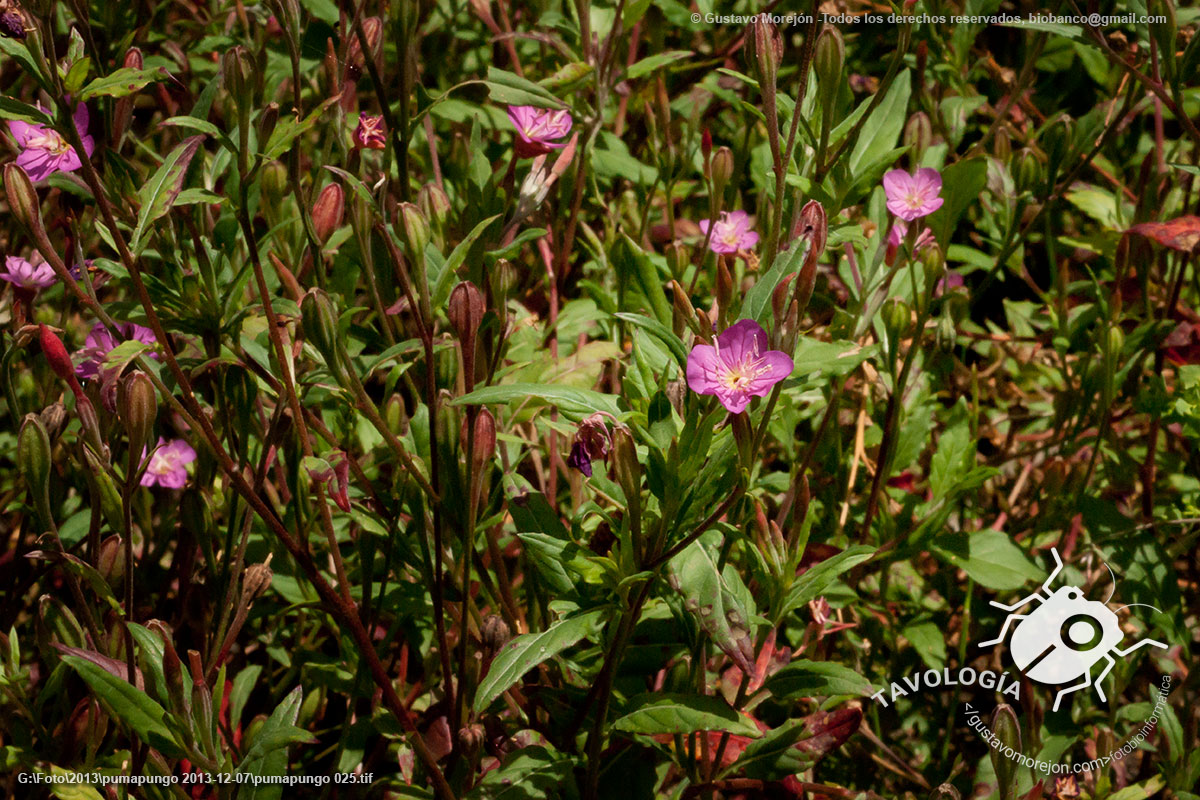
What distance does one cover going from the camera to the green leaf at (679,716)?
44.4 inches

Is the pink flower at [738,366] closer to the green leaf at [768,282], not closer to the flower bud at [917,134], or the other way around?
the green leaf at [768,282]

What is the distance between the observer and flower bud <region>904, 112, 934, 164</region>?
5.30ft

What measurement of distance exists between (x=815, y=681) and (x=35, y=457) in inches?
34.7

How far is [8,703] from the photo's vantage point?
4.64 feet

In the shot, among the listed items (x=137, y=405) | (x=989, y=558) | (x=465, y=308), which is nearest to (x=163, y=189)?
(x=137, y=405)

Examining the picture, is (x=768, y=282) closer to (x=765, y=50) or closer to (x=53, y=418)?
(x=765, y=50)

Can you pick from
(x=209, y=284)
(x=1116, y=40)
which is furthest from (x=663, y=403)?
(x=1116, y=40)

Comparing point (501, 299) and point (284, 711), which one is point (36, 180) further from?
point (284, 711)

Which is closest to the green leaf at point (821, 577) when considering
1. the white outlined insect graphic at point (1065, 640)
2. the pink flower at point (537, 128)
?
the white outlined insect graphic at point (1065, 640)

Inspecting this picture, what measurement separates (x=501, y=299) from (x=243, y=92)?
367mm

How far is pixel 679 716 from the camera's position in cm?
115

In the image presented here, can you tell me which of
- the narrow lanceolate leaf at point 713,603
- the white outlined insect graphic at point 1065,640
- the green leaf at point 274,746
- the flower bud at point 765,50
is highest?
the flower bud at point 765,50

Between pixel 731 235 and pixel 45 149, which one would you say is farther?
pixel 731 235

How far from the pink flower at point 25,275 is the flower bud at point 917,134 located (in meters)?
1.23
